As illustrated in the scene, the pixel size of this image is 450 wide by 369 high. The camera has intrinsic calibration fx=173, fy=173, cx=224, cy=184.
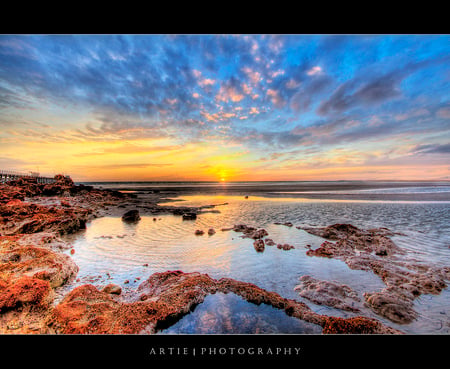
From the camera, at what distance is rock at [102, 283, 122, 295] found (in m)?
3.69

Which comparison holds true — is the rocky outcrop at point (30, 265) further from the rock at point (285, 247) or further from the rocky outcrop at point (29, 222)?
the rock at point (285, 247)

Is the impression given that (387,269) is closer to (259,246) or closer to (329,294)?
(329,294)

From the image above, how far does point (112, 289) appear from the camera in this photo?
3.74 meters

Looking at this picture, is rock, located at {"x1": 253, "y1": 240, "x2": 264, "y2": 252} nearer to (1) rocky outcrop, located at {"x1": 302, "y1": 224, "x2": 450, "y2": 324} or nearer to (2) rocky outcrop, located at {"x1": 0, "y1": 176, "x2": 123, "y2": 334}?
(1) rocky outcrop, located at {"x1": 302, "y1": 224, "x2": 450, "y2": 324}

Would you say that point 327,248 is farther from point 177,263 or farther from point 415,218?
point 415,218

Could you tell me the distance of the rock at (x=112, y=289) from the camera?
145 inches

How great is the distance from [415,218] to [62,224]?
18.7 m

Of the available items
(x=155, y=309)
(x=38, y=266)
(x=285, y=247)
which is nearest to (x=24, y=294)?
(x=38, y=266)

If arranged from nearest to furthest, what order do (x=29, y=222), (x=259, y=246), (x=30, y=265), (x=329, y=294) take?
1. (x=329, y=294)
2. (x=30, y=265)
3. (x=259, y=246)
4. (x=29, y=222)

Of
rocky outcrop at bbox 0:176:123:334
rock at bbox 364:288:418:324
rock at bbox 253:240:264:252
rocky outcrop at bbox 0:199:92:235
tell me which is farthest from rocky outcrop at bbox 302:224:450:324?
rocky outcrop at bbox 0:199:92:235
